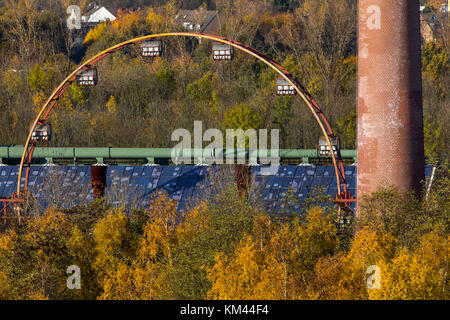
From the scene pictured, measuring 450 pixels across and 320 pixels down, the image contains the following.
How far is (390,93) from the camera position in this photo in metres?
23.0

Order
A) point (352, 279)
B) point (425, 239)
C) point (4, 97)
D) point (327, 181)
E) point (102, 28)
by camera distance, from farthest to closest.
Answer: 1. point (102, 28)
2. point (4, 97)
3. point (327, 181)
4. point (425, 239)
5. point (352, 279)

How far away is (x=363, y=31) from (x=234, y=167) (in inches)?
411

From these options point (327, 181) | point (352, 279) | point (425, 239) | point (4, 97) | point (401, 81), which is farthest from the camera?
point (4, 97)

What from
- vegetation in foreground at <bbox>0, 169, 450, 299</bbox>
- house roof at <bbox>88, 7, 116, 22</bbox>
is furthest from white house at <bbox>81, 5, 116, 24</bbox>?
vegetation in foreground at <bbox>0, 169, 450, 299</bbox>

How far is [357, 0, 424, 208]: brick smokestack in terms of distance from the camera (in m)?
22.9

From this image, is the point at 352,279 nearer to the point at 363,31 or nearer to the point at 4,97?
the point at 363,31

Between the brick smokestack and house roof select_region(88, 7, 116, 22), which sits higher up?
house roof select_region(88, 7, 116, 22)

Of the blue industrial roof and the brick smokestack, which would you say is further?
the blue industrial roof

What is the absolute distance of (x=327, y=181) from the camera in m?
31.9

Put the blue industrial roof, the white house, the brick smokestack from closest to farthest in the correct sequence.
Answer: the brick smokestack < the blue industrial roof < the white house

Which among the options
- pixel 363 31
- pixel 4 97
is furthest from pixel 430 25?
pixel 363 31

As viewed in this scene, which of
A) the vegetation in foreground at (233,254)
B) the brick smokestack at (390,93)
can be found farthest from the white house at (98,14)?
the brick smokestack at (390,93)

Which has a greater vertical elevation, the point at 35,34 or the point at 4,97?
the point at 35,34

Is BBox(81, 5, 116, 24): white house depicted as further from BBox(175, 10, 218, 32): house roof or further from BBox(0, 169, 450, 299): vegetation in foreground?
BBox(0, 169, 450, 299): vegetation in foreground
